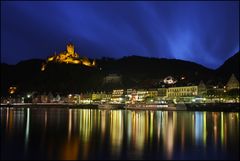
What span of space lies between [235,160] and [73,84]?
15660 cm

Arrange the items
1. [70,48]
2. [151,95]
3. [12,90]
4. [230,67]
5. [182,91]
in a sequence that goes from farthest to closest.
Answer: [70,48], [12,90], [230,67], [151,95], [182,91]

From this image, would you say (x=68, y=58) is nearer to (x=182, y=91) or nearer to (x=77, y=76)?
(x=77, y=76)

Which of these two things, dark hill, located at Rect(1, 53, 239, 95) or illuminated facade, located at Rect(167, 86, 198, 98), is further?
dark hill, located at Rect(1, 53, 239, 95)

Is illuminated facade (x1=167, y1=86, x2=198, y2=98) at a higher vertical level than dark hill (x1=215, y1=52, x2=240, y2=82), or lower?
lower

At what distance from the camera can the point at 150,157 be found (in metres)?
19.9

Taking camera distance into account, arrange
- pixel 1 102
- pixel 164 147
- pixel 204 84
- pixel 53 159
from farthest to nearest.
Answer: pixel 1 102
pixel 204 84
pixel 164 147
pixel 53 159

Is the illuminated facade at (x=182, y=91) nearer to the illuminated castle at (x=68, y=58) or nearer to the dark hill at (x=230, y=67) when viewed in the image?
the dark hill at (x=230, y=67)

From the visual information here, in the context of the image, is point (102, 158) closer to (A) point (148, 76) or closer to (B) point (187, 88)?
(B) point (187, 88)

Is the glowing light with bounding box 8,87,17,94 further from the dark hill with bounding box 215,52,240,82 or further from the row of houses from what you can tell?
the dark hill with bounding box 215,52,240,82

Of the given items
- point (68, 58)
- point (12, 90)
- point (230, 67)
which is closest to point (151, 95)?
point (230, 67)

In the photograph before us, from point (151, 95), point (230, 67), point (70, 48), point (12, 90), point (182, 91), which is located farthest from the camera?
point (70, 48)

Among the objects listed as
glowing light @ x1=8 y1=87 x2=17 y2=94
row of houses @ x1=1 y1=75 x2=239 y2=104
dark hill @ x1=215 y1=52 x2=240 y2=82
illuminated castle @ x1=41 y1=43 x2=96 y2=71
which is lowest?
row of houses @ x1=1 y1=75 x2=239 y2=104

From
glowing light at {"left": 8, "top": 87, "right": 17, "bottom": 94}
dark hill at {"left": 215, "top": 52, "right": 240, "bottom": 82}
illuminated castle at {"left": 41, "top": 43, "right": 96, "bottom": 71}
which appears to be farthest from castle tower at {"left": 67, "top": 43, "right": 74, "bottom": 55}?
dark hill at {"left": 215, "top": 52, "right": 240, "bottom": 82}

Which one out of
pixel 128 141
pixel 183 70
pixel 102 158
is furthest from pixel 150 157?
pixel 183 70
